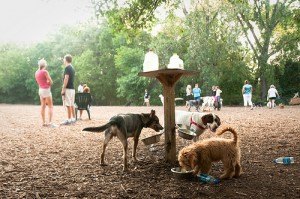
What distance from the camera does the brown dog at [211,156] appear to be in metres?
4.78

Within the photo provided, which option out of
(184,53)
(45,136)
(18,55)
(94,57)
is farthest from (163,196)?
(18,55)

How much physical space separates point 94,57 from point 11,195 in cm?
3820

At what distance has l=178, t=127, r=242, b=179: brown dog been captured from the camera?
15.7 feet

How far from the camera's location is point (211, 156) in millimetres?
4844

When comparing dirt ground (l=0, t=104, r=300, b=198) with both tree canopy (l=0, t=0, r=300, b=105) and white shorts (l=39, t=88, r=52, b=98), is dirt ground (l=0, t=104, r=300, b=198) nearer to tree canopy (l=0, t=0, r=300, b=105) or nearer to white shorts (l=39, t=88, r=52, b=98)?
white shorts (l=39, t=88, r=52, b=98)

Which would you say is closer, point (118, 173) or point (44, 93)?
point (118, 173)

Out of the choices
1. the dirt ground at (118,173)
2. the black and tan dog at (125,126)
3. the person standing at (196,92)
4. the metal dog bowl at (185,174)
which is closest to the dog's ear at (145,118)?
the black and tan dog at (125,126)

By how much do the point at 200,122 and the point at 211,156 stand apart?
2.10m

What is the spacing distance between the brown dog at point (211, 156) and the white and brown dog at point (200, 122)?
68.2 inches

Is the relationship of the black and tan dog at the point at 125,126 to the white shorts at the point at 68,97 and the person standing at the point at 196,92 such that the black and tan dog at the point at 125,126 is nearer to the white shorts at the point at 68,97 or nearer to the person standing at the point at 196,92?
the white shorts at the point at 68,97

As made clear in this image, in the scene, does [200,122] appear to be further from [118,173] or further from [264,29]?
[264,29]

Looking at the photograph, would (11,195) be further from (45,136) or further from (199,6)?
(199,6)

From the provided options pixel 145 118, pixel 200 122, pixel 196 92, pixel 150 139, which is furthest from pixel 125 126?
pixel 196 92

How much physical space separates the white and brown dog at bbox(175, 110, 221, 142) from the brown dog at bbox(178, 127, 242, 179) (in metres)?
1.73
